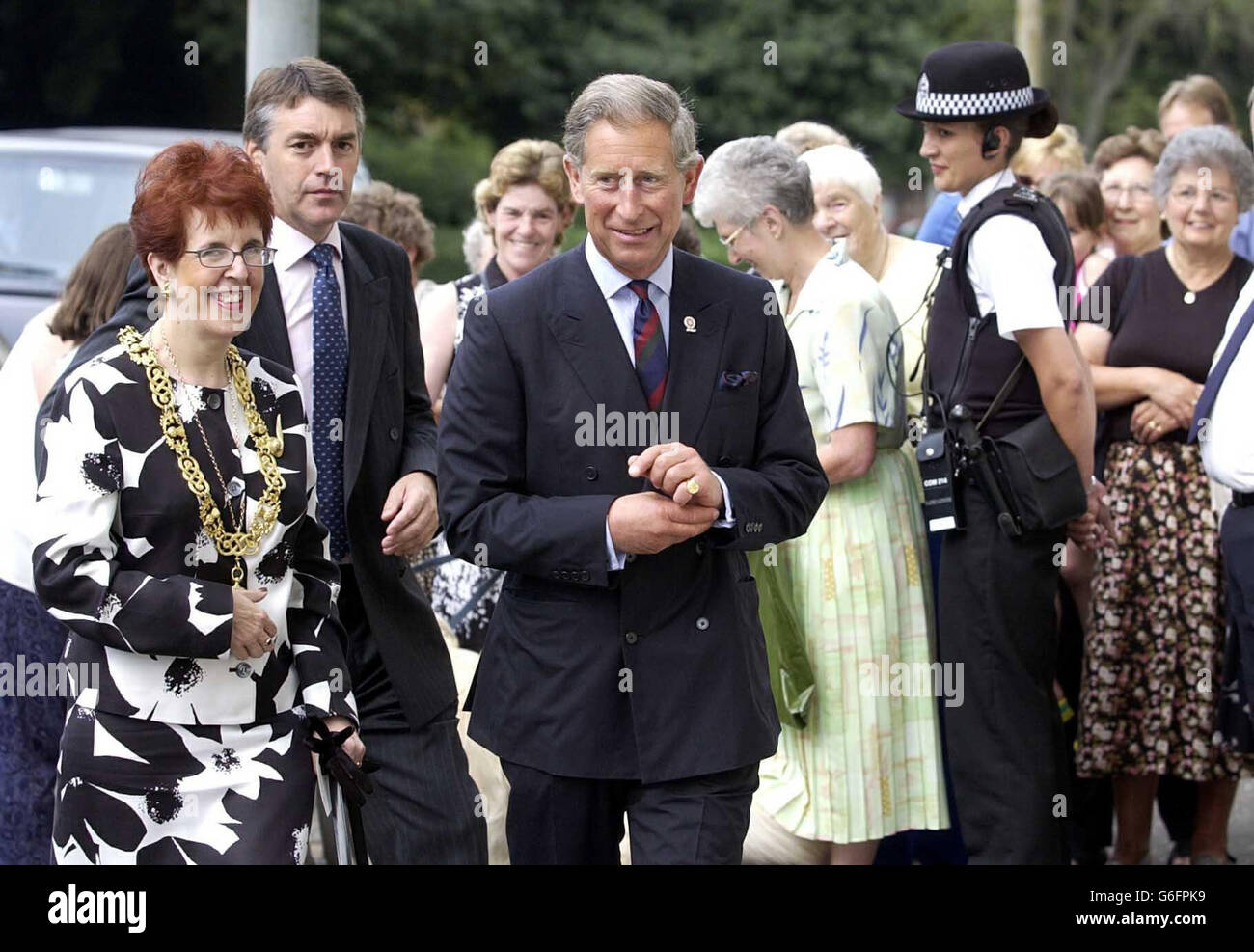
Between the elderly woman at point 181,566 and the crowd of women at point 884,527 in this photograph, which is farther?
the crowd of women at point 884,527

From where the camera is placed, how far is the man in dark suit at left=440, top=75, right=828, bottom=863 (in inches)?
148

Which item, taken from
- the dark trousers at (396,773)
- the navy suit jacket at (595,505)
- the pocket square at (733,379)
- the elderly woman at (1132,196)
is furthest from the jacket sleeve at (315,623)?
the elderly woman at (1132,196)

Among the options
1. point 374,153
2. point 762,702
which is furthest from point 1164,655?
point 374,153

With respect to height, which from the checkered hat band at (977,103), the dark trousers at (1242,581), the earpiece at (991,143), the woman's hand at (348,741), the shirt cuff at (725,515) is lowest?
the woman's hand at (348,741)

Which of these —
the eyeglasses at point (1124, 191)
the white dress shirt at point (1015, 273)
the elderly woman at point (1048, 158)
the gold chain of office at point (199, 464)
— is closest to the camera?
the gold chain of office at point (199, 464)

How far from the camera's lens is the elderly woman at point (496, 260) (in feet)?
19.8

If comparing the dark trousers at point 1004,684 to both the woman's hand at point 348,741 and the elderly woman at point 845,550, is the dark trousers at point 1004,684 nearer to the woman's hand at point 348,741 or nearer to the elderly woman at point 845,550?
the elderly woman at point 845,550

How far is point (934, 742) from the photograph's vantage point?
18.3ft

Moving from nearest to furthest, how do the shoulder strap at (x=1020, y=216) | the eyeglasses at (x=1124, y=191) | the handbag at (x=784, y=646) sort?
1. the shoulder strap at (x=1020, y=216)
2. the handbag at (x=784, y=646)
3. the eyeglasses at (x=1124, y=191)

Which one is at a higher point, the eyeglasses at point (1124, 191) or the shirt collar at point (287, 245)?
the eyeglasses at point (1124, 191)

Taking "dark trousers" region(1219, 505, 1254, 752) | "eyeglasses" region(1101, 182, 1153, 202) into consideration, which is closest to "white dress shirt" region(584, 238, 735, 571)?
"dark trousers" region(1219, 505, 1254, 752)

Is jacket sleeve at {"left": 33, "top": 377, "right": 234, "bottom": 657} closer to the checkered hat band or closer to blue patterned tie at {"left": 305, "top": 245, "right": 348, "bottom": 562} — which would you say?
blue patterned tie at {"left": 305, "top": 245, "right": 348, "bottom": 562}

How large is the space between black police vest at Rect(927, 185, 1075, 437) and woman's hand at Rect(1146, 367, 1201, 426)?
891 mm

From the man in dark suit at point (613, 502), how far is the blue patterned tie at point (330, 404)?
2.09 ft
